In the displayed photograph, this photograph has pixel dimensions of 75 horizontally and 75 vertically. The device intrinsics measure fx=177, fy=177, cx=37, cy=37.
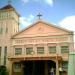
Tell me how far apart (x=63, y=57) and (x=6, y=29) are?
865cm

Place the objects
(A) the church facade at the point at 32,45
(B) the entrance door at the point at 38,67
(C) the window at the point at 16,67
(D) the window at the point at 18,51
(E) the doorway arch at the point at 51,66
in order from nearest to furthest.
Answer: (A) the church facade at the point at 32,45, (E) the doorway arch at the point at 51,66, (B) the entrance door at the point at 38,67, (C) the window at the point at 16,67, (D) the window at the point at 18,51

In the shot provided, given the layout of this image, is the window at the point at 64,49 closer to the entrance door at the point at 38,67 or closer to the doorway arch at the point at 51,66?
the doorway arch at the point at 51,66

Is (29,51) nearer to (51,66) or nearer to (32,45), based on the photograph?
(32,45)

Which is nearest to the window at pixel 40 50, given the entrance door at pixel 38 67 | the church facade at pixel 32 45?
the church facade at pixel 32 45

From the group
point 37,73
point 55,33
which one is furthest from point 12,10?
point 37,73

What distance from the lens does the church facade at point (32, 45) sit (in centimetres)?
2061

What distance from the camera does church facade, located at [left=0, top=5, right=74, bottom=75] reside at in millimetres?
20609

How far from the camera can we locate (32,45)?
22.1m

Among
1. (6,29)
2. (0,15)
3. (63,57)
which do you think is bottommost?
(63,57)

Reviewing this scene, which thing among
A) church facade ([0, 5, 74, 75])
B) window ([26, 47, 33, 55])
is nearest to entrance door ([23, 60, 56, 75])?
church facade ([0, 5, 74, 75])

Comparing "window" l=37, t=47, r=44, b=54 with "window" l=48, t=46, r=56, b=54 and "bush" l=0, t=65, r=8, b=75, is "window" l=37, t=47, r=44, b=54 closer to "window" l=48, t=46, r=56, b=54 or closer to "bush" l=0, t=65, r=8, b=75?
"window" l=48, t=46, r=56, b=54

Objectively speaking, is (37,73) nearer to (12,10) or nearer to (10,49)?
(10,49)

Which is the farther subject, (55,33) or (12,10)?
(12,10)

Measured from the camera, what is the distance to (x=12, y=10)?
2384cm
